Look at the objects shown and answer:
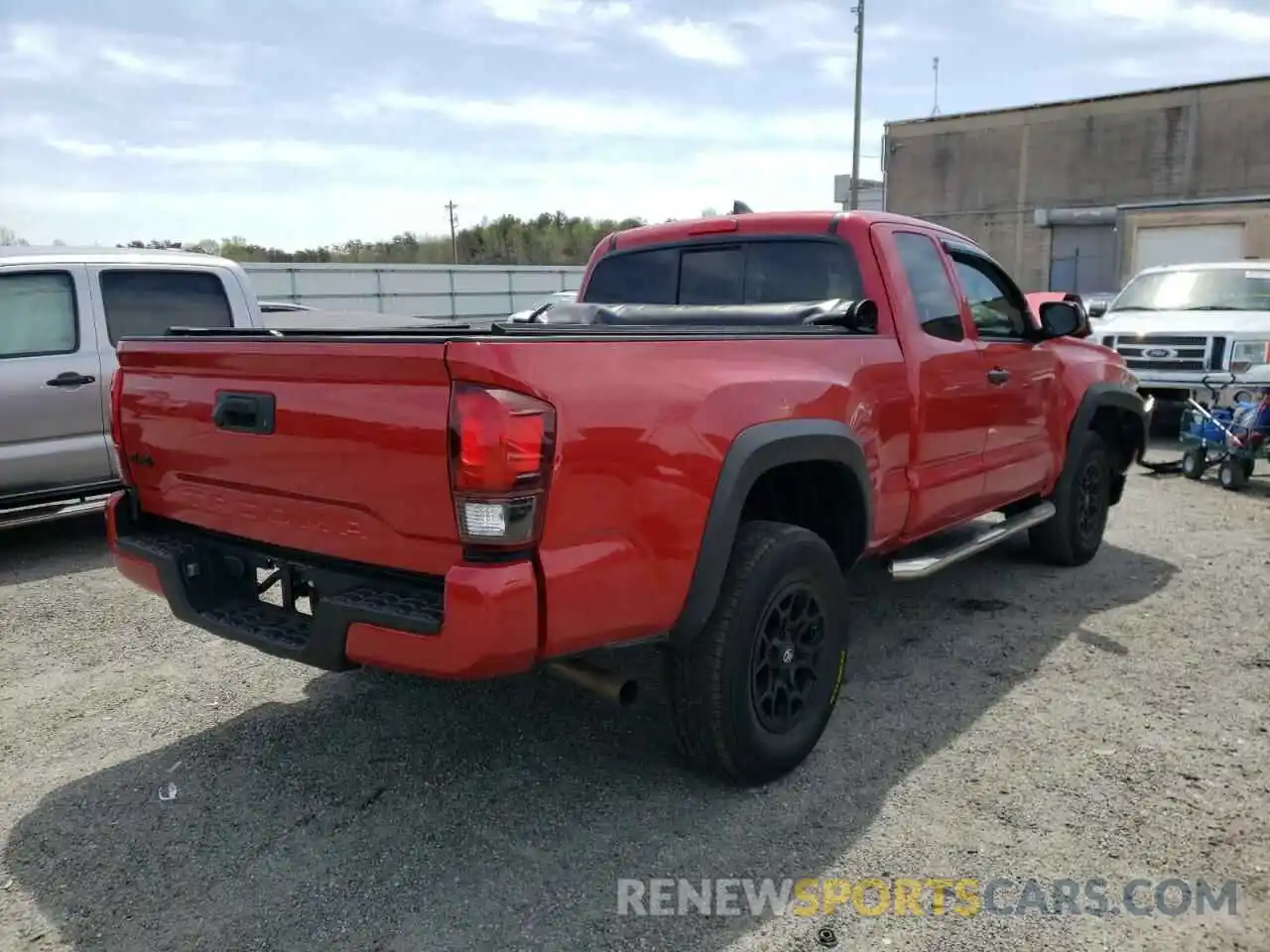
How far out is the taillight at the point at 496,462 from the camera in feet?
7.97

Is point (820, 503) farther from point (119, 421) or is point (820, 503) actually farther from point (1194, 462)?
point (1194, 462)

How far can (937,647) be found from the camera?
4625mm

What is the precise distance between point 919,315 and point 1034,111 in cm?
3739

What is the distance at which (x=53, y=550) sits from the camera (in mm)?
6484

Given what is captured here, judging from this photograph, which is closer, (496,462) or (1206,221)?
(496,462)

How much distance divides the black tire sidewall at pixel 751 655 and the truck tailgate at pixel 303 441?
1.00m

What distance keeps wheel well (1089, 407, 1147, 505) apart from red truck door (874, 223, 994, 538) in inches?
74.2

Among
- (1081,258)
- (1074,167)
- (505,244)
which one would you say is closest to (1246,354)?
(1081,258)

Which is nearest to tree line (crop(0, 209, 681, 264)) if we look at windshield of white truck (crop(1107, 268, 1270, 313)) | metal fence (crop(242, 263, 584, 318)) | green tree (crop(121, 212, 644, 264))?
green tree (crop(121, 212, 644, 264))

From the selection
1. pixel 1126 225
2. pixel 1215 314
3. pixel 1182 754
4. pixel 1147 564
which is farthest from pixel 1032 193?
pixel 1182 754

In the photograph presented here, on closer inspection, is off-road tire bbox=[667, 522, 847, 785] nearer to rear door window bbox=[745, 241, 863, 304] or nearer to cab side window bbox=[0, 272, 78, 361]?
rear door window bbox=[745, 241, 863, 304]

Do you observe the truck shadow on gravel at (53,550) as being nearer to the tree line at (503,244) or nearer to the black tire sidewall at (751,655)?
the black tire sidewall at (751,655)

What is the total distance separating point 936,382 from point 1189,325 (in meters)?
7.37

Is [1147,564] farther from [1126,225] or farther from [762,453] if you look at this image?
[1126,225]
